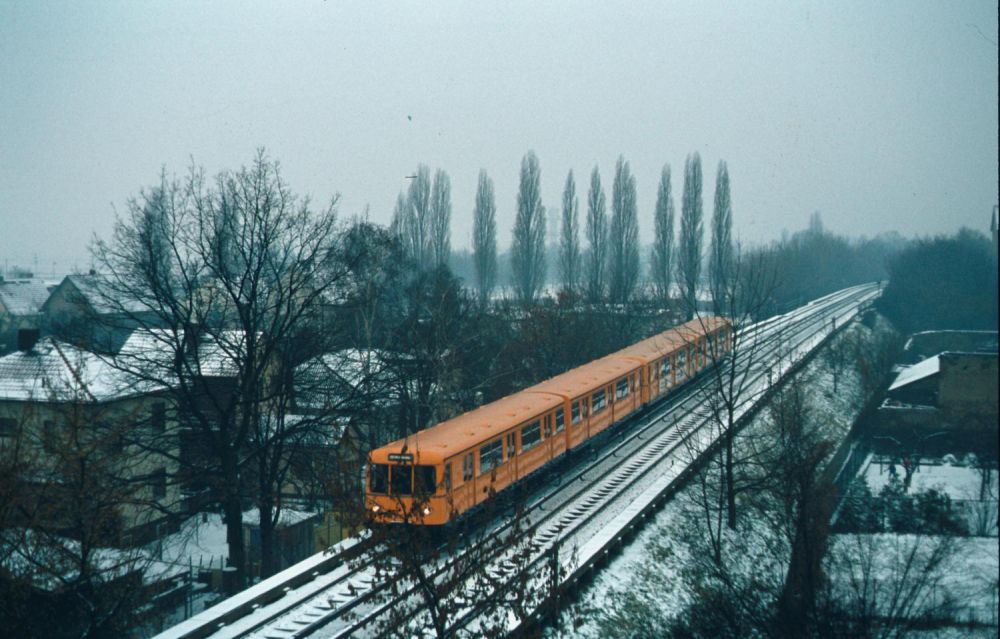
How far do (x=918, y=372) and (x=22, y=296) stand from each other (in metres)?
47.8

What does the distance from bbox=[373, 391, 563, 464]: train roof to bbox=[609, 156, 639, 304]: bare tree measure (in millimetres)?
23969

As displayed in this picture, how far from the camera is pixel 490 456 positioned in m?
15.3

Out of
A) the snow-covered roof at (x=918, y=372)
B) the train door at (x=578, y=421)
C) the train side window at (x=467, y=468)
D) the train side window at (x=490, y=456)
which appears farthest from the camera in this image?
the train door at (x=578, y=421)

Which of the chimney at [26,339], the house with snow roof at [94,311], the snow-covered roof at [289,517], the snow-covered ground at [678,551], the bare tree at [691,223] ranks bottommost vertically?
the snow-covered roof at [289,517]

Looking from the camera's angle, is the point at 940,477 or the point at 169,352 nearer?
the point at 940,477

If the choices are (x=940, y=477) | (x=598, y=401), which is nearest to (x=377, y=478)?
(x=598, y=401)

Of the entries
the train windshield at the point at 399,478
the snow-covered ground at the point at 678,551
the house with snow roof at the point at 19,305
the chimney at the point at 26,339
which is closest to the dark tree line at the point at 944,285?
the snow-covered ground at the point at 678,551

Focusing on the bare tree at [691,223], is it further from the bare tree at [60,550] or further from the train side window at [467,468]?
the bare tree at [60,550]

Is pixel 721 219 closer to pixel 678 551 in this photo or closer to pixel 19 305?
pixel 678 551

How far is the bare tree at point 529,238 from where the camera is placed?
46.0 metres

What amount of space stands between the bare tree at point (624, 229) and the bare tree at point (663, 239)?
125 cm

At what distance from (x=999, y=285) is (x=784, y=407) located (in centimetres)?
1201

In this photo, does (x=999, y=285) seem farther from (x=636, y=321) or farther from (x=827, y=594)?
(x=636, y=321)

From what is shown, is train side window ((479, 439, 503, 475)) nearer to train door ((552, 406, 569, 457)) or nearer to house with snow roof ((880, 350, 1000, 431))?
train door ((552, 406, 569, 457))
